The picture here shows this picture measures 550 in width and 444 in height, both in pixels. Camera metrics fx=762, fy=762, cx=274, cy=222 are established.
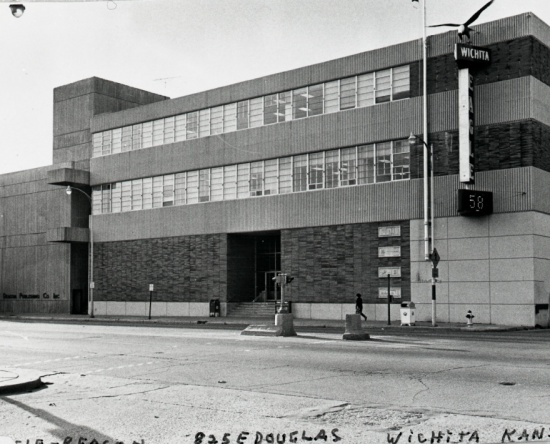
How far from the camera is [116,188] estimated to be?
58188 mm

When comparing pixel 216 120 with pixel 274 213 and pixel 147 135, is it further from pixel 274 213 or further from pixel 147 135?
pixel 274 213

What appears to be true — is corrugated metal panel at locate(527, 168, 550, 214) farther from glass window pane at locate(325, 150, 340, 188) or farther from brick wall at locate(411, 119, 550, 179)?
glass window pane at locate(325, 150, 340, 188)

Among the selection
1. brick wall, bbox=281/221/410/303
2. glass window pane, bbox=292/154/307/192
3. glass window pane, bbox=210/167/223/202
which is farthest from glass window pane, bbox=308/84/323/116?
glass window pane, bbox=210/167/223/202

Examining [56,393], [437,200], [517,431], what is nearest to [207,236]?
[437,200]

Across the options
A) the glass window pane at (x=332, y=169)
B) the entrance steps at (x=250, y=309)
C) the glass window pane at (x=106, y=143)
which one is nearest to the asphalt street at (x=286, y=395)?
the glass window pane at (x=332, y=169)

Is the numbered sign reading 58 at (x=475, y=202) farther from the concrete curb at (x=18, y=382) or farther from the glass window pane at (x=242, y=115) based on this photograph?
the concrete curb at (x=18, y=382)

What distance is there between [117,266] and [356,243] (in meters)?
21.5

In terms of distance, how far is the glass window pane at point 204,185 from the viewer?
51781mm

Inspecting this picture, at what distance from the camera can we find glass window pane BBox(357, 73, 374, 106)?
43.4m

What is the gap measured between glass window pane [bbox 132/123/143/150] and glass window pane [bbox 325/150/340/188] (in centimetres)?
1783

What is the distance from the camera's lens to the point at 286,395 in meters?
12.5

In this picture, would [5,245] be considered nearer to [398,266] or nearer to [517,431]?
[398,266]

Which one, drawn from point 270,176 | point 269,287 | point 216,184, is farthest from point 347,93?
point 269,287

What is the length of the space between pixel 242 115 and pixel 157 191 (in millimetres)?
9342
